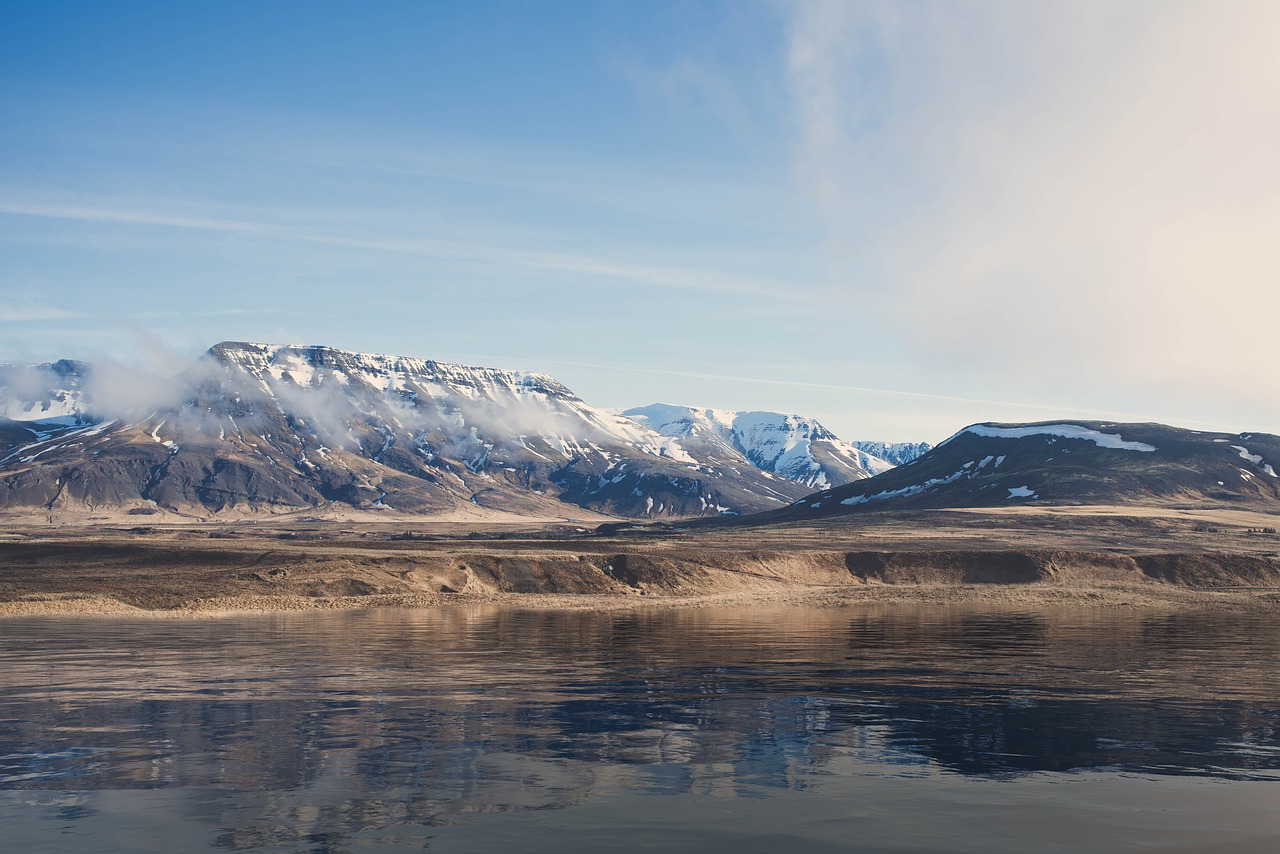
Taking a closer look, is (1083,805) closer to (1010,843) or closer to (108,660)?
(1010,843)

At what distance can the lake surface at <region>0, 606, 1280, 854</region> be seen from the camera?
2077cm

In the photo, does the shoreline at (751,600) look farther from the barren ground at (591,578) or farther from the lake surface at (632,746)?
Answer: the lake surface at (632,746)

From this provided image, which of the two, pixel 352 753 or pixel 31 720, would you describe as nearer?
pixel 352 753

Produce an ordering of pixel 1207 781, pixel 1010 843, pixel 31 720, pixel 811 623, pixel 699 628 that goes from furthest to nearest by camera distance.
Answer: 1. pixel 811 623
2. pixel 699 628
3. pixel 31 720
4. pixel 1207 781
5. pixel 1010 843

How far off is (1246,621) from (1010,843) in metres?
64.4

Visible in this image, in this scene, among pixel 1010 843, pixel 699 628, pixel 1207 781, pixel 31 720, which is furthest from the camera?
pixel 699 628

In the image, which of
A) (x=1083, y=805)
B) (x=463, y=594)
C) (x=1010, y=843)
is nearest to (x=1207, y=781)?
(x=1083, y=805)

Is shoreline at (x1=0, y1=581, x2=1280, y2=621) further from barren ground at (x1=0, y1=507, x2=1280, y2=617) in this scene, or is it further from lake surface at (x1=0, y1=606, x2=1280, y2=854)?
lake surface at (x1=0, y1=606, x2=1280, y2=854)

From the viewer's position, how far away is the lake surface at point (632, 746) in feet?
68.1

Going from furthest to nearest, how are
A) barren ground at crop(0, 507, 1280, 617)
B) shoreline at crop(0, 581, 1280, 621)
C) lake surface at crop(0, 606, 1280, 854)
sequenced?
barren ground at crop(0, 507, 1280, 617), shoreline at crop(0, 581, 1280, 621), lake surface at crop(0, 606, 1280, 854)

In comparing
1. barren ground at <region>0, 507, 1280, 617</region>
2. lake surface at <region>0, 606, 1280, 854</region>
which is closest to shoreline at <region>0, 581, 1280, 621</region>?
barren ground at <region>0, 507, 1280, 617</region>

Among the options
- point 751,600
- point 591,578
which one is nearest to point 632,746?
point 751,600

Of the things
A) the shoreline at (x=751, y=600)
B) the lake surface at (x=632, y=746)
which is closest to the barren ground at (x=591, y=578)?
the shoreline at (x=751, y=600)

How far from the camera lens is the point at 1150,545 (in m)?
149
